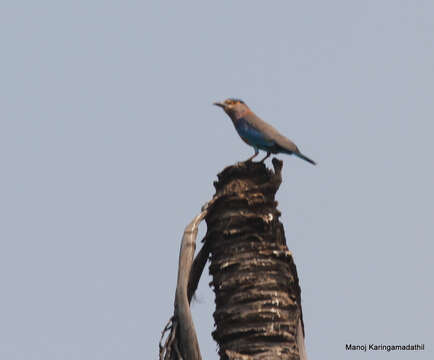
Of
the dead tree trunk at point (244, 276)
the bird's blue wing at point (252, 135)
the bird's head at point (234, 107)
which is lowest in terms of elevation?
the dead tree trunk at point (244, 276)

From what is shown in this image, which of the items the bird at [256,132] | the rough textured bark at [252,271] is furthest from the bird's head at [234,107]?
the rough textured bark at [252,271]

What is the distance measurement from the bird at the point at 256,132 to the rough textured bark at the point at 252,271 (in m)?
1.56

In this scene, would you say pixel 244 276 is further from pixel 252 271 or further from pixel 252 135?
pixel 252 135

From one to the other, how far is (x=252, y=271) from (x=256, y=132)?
3.82 m

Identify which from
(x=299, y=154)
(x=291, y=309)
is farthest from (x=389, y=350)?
(x=291, y=309)

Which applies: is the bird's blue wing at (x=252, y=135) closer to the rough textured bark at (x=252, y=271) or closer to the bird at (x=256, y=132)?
the bird at (x=256, y=132)

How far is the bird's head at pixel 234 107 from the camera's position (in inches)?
538

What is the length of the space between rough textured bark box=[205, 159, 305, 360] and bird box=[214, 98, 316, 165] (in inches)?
61.5

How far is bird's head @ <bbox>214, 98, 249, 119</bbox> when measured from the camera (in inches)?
538

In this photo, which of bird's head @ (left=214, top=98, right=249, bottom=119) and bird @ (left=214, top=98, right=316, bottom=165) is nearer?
bird @ (left=214, top=98, right=316, bottom=165)

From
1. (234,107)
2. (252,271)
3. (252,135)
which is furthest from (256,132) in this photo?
(252,271)

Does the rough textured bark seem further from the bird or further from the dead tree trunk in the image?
the bird

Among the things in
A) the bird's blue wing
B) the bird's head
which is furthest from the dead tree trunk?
the bird's head

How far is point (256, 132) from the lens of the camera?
12789 mm
